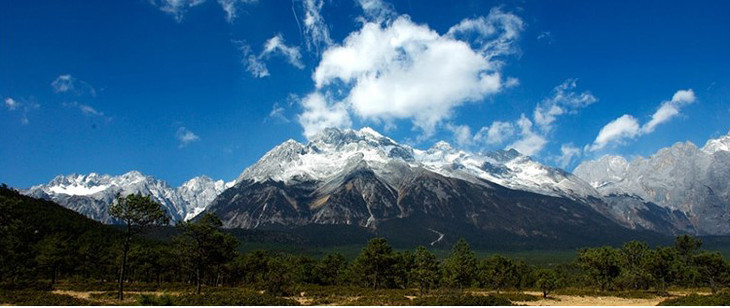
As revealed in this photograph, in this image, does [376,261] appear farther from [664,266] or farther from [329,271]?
[664,266]

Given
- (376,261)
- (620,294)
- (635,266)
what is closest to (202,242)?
(376,261)

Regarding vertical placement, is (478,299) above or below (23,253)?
below

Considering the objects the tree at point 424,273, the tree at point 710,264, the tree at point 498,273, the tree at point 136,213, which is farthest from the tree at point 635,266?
the tree at point 136,213

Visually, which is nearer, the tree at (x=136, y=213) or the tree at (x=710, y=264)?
the tree at (x=136, y=213)

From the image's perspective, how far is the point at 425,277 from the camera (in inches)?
3157

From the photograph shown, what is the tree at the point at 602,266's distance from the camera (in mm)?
105562

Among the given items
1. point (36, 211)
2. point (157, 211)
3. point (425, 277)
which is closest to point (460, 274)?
point (425, 277)

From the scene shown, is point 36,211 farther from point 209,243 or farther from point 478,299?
point 478,299

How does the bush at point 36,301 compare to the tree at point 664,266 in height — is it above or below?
above

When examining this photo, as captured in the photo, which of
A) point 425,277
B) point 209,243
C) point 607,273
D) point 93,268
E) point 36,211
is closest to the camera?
point 209,243

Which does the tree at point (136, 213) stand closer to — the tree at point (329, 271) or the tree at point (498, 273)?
the tree at point (329, 271)

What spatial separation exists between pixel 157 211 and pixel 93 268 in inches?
3158

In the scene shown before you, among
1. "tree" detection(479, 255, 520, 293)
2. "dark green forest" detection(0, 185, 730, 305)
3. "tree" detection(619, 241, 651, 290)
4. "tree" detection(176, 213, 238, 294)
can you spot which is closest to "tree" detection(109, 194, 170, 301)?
"dark green forest" detection(0, 185, 730, 305)

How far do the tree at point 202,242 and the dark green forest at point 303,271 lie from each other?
0.16 metres
